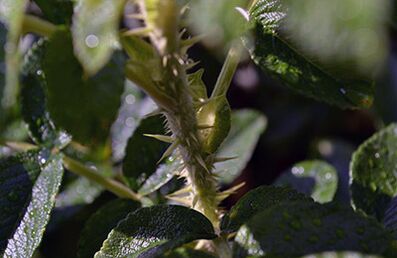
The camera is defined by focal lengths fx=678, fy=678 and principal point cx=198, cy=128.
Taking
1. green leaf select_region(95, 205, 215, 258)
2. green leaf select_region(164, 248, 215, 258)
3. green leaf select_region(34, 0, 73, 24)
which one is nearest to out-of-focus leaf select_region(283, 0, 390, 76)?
green leaf select_region(164, 248, 215, 258)

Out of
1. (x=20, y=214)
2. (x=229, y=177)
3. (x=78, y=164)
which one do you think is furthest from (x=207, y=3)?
(x=229, y=177)

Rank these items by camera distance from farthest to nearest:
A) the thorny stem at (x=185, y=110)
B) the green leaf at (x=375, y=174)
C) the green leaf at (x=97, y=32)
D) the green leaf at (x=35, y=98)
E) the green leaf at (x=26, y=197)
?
the green leaf at (x=35, y=98)
the green leaf at (x=375, y=174)
the green leaf at (x=26, y=197)
the thorny stem at (x=185, y=110)
the green leaf at (x=97, y=32)

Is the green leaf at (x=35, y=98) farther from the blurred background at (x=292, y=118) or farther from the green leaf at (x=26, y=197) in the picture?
the blurred background at (x=292, y=118)

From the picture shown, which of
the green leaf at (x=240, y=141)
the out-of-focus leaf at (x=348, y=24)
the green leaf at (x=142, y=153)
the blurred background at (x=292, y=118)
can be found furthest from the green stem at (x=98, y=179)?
the out-of-focus leaf at (x=348, y=24)

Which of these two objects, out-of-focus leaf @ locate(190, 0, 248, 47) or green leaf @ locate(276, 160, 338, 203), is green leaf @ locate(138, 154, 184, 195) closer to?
green leaf @ locate(276, 160, 338, 203)

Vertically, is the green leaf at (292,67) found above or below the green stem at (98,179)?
above

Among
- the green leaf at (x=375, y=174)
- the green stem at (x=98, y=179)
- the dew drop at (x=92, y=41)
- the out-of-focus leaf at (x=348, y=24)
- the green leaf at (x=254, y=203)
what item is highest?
the out-of-focus leaf at (x=348, y=24)

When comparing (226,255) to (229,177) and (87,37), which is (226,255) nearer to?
(87,37)
